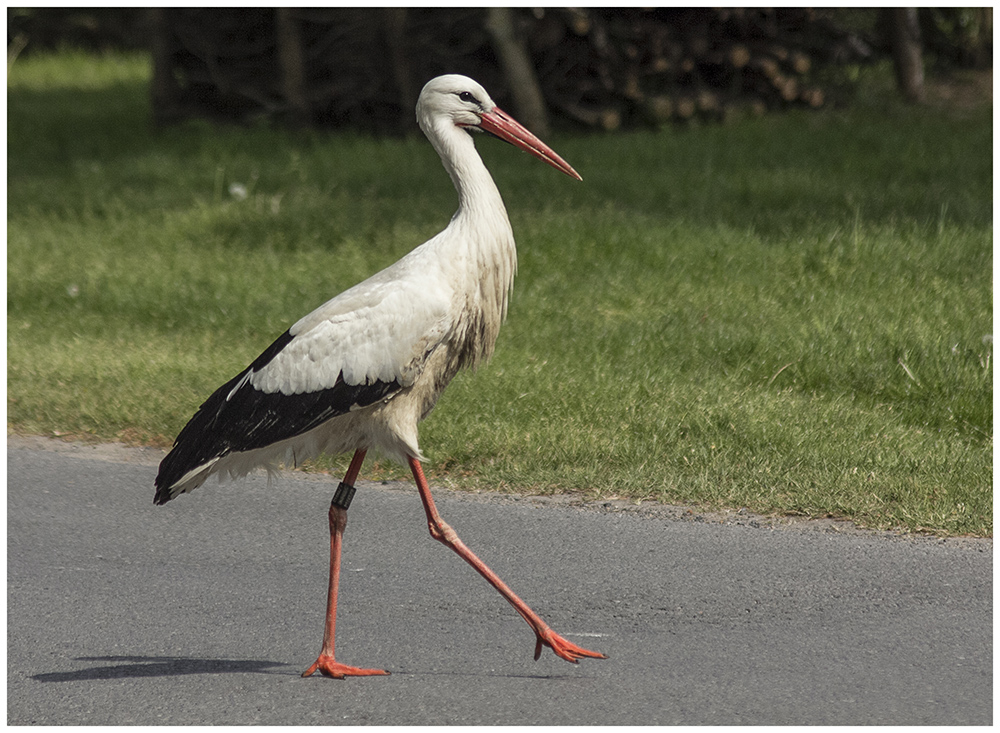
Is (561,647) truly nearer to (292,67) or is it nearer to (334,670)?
(334,670)

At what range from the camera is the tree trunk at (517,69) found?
11359 millimetres

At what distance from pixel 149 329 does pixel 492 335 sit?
14.1ft

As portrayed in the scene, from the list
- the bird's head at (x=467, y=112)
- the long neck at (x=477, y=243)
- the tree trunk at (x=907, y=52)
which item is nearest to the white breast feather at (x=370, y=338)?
the long neck at (x=477, y=243)

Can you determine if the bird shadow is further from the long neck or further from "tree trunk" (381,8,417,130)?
"tree trunk" (381,8,417,130)

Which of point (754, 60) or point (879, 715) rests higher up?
point (754, 60)

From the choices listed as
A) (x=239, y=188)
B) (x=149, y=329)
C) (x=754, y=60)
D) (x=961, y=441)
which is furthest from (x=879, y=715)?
(x=754, y=60)

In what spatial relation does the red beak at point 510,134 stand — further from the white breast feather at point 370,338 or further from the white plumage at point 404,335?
the white breast feather at point 370,338

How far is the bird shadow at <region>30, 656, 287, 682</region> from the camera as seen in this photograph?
3.89 m

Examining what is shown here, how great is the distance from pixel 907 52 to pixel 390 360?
9.93 m

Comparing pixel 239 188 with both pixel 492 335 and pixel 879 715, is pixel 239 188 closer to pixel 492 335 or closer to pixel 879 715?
pixel 492 335

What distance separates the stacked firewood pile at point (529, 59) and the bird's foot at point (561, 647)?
8518 millimetres

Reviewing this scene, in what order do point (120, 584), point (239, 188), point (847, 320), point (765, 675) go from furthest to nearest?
point (239, 188)
point (847, 320)
point (120, 584)
point (765, 675)

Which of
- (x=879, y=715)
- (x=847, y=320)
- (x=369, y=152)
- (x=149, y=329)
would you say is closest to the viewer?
(x=879, y=715)

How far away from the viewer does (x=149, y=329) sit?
7.86 metres
